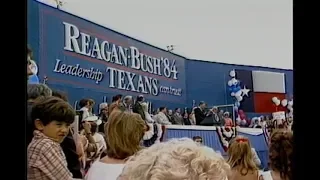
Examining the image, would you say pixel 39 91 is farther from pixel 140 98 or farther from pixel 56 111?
pixel 140 98

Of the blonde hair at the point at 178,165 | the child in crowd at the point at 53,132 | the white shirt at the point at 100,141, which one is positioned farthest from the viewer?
the white shirt at the point at 100,141

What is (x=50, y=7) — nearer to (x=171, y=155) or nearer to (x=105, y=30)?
(x=105, y=30)

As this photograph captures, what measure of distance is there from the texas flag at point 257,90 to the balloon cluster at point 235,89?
1 centimetres

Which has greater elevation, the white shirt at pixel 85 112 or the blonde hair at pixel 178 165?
the white shirt at pixel 85 112

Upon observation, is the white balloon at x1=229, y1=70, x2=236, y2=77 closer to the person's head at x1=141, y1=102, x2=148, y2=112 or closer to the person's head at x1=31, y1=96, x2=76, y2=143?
the person's head at x1=141, y1=102, x2=148, y2=112

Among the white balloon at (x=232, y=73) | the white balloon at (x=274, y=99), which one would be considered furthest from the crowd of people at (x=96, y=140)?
the white balloon at (x=232, y=73)

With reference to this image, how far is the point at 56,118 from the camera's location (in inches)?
69.1

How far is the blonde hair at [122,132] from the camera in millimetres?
1731

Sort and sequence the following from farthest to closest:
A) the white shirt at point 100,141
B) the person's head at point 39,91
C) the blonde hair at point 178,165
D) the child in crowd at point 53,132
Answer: the white shirt at point 100,141
the child in crowd at point 53,132
the person's head at point 39,91
the blonde hair at point 178,165

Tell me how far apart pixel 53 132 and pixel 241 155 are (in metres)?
0.65

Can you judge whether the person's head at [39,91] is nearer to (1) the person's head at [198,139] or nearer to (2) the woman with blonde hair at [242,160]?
(1) the person's head at [198,139]
